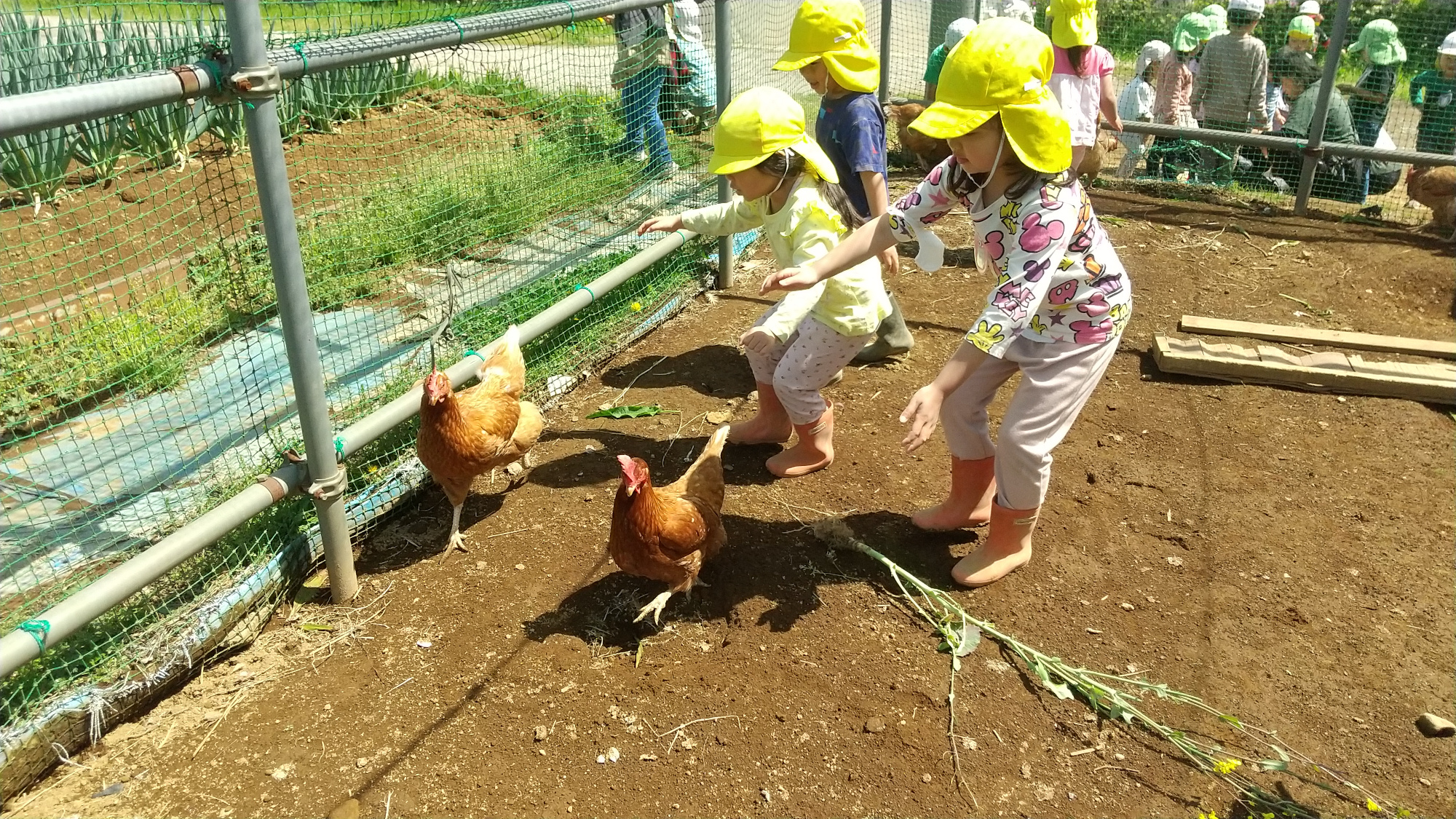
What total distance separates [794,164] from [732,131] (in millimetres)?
277

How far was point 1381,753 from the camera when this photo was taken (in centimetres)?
270

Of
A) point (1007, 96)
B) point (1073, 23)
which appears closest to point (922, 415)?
point (1007, 96)

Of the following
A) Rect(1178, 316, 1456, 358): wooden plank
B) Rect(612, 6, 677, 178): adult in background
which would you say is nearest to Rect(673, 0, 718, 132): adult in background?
Rect(612, 6, 677, 178): adult in background

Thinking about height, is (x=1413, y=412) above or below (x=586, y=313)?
below

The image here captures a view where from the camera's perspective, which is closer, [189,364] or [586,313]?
[189,364]

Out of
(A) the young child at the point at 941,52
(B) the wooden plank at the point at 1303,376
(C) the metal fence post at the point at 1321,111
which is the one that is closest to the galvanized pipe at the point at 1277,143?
(C) the metal fence post at the point at 1321,111

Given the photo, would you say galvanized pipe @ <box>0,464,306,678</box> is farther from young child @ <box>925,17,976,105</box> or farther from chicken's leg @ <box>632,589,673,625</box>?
young child @ <box>925,17,976,105</box>

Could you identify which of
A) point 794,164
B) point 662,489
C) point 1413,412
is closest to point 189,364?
point 662,489

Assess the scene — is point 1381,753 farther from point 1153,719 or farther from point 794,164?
point 794,164

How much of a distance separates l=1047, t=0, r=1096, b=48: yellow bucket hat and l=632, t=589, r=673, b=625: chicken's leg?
404cm

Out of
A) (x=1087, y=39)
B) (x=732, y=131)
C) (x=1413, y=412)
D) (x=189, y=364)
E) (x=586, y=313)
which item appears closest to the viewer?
(x=732, y=131)

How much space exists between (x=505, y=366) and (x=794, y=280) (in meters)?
1.41

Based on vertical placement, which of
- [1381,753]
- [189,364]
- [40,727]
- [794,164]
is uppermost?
[794,164]

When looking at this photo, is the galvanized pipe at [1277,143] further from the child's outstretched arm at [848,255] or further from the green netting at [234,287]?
the child's outstretched arm at [848,255]
